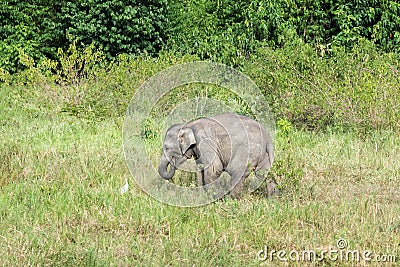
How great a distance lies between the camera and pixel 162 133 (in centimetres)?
898

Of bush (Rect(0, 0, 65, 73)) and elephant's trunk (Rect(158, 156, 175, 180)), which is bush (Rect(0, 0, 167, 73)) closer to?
bush (Rect(0, 0, 65, 73))

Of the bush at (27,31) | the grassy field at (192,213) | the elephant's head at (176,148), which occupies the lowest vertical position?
the grassy field at (192,213)

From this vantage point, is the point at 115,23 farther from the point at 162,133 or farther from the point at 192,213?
the point at 192,213

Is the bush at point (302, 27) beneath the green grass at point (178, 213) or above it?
above

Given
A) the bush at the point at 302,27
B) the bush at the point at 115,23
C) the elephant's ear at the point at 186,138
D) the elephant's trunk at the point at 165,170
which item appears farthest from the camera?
the bush at the point at 115,23

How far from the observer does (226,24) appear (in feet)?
58.7

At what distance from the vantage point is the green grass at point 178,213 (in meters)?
5.40

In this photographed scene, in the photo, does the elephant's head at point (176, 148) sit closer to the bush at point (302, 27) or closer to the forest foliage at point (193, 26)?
the forest foliage at point (193, 26)

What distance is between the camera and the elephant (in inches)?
266

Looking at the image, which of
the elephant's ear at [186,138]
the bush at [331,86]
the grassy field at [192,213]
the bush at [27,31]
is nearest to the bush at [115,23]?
the bush at [27,31]

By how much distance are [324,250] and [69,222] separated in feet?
8.03

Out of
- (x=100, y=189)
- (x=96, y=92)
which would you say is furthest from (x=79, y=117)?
(x=100, y=189)

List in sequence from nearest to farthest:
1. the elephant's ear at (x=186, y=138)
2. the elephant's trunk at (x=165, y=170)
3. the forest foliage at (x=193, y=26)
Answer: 1. the elephant's ear at (x=186, y=138)
2. the elephant's trunk at (x=165, y=170)
3. the forest foliage at (x=193, y=26)

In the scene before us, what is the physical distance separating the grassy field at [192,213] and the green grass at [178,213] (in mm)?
11
